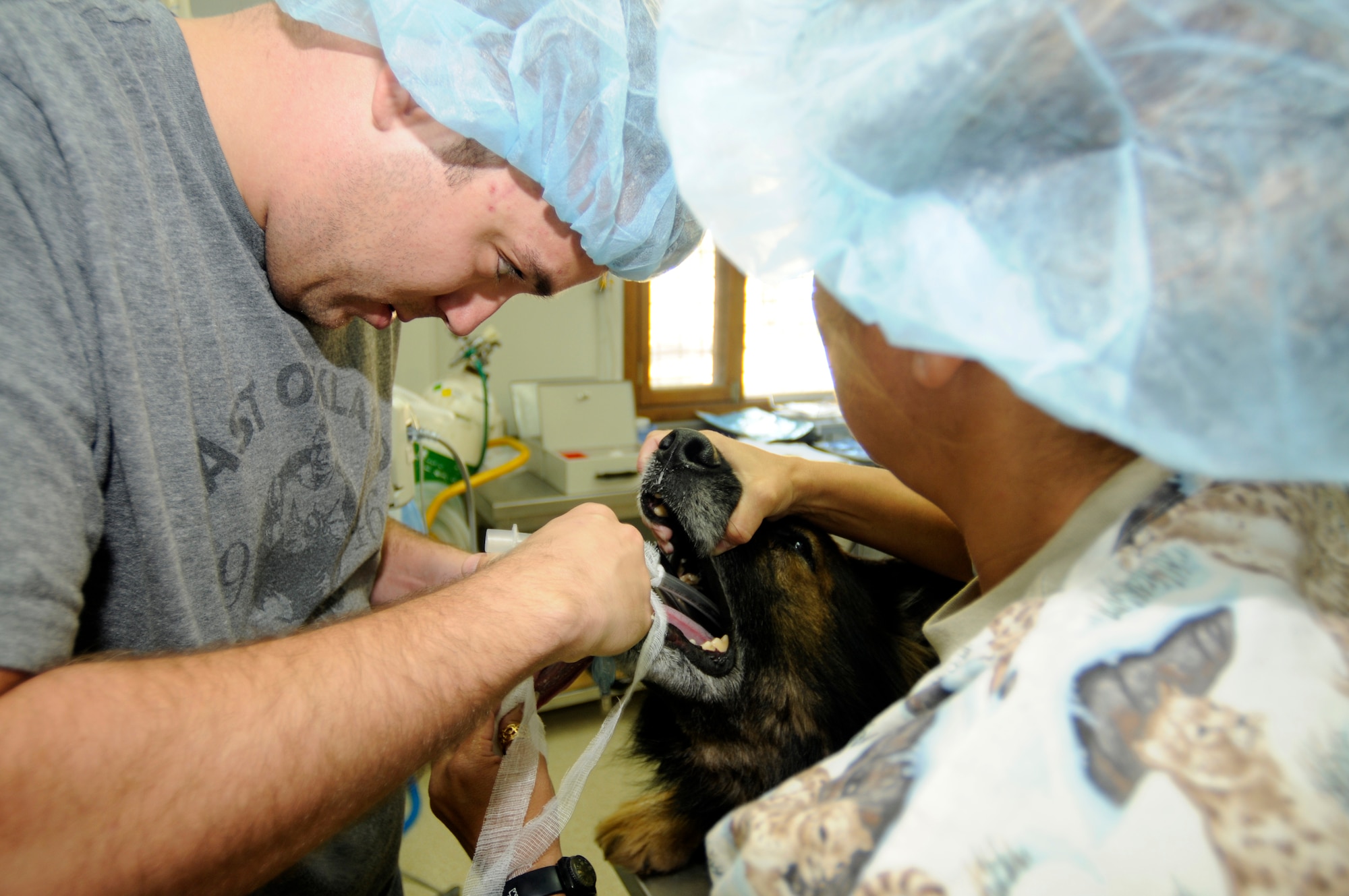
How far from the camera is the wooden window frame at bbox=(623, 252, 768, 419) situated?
11.0 feet

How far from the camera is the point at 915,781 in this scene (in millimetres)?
480

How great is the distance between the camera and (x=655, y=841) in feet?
4.14

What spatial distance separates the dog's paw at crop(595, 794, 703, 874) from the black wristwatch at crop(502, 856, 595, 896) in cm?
27

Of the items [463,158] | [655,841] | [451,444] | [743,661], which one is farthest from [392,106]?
[451,444]

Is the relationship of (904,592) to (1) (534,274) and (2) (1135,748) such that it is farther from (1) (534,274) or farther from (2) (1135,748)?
(2) (1135,748)

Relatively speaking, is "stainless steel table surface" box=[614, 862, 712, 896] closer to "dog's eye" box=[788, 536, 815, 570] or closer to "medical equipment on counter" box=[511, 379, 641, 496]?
"dog's eye" box=[788, 536, 815, 570]

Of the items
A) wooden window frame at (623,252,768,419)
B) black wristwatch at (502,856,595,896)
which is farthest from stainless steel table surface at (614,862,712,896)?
wooden window frame at (623,252,768,419)

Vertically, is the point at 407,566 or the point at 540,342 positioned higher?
the point at 540,342

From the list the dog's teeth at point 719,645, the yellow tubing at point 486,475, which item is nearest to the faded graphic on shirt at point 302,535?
the dog's teeth at point 719,645

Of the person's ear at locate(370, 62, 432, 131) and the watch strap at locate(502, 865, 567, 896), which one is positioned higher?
the person's ear at locate(370, 62, 432, 131)

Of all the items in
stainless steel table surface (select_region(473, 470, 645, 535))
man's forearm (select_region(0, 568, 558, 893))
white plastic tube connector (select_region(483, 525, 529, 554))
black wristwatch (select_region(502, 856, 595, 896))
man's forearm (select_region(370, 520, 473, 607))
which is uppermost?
man's forearm (select_region(0, 568, 558, 893))

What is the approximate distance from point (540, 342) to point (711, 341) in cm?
86

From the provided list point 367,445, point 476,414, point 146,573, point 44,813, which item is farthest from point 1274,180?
point 476,414

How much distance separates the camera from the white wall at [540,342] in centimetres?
301
